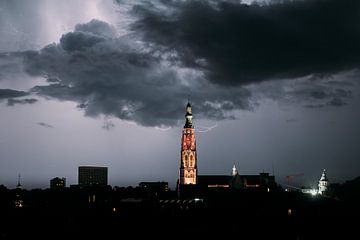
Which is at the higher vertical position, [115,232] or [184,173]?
[184,173]

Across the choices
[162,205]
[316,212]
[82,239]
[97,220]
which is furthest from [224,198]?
[82,239]

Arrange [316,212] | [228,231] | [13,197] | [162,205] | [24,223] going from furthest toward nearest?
[13,197]
[162,205]
[316,212]
[24,223]
[228,231]

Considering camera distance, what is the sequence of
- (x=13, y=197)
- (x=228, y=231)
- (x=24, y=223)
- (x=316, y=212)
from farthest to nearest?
(x=13, y=197)
(x=316, y=212)
(x=24, y=223)
(x=228, y=231)

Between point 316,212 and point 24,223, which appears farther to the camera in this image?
point 316,212

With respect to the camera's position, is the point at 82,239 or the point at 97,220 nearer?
the point at 82,239

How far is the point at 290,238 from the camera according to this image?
248 ft

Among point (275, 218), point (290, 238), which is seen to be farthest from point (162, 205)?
point (290, 238)

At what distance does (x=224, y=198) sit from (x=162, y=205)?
20173mm

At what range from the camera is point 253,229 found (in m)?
87.2

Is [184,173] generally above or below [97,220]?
above

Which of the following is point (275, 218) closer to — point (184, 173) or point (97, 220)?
point (97, 220)

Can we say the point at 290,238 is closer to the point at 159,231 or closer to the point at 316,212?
the point at 159,231

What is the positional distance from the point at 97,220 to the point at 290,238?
4546cm

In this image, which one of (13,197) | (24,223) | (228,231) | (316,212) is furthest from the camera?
(13,197)
